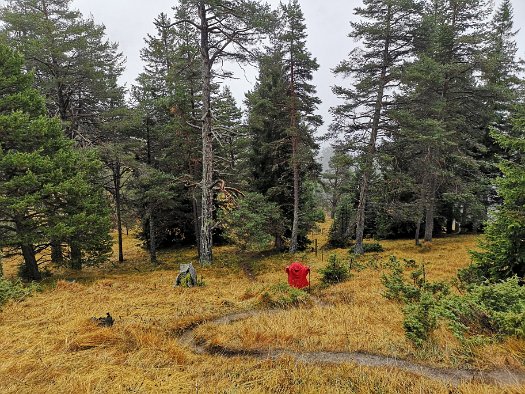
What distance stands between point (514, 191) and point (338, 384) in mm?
7901

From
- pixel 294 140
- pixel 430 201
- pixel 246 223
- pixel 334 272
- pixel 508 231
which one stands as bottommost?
pixel 334 272

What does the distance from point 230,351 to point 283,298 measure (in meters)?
3.58

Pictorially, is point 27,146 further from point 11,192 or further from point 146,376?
point 146,376

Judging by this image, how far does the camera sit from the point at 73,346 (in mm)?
4711

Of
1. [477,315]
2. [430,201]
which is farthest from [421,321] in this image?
[430,201]

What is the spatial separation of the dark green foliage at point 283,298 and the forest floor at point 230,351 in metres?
0.21

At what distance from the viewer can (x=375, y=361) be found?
465 centimetres

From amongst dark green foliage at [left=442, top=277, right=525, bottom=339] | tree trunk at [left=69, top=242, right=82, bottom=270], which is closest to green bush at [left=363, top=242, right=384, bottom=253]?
dark green foliage at [left=442, top=277, right=525, bottom=339]

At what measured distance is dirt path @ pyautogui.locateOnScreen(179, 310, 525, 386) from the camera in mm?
3934

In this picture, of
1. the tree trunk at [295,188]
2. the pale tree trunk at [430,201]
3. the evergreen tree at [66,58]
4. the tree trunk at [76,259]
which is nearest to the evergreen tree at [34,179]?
the tree trunk at [76,259]

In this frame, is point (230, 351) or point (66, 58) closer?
point (230, 351)

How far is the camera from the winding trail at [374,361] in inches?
155

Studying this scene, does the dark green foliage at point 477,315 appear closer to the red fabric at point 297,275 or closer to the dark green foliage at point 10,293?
the red fabric at point 297,275

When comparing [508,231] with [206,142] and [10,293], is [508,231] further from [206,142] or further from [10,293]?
[10,293]
